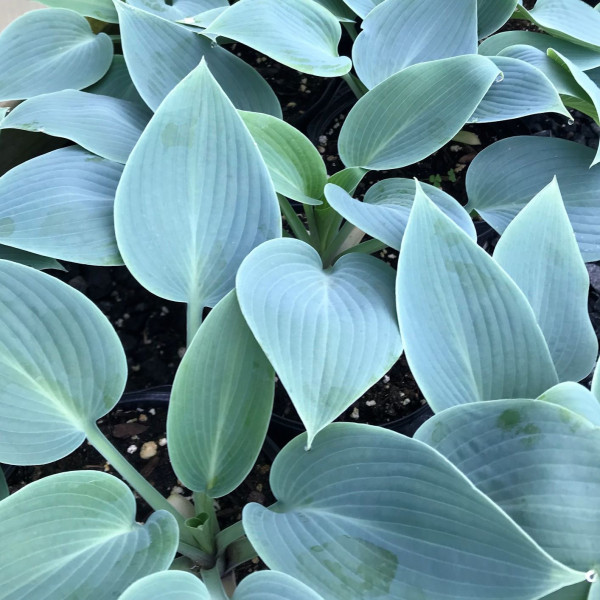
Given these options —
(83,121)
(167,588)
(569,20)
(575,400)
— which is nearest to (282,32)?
(83,121)

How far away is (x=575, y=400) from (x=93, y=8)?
1.02 m

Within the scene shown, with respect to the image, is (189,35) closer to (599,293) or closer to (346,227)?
(346,227)

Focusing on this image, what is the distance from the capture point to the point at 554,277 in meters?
0.70

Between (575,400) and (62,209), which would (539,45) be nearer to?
(575,400)

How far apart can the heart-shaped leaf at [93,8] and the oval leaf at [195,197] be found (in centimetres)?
44

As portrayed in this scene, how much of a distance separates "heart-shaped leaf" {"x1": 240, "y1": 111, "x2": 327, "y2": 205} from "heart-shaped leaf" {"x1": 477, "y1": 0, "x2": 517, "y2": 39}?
1.64 ft

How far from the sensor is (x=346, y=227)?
0.93 m

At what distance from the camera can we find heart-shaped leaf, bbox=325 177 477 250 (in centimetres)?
72

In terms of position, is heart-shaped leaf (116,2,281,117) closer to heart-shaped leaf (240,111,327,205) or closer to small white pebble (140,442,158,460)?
heart-shaped leaf (240,111,327,205)

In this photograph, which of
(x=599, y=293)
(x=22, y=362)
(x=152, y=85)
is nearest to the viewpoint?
(x=22, y=362)

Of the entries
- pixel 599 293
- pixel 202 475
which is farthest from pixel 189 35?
pixel 599 293

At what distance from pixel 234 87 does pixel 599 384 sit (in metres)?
0.72

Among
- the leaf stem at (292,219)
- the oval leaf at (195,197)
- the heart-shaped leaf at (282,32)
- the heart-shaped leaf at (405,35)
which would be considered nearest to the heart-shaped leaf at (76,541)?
the oval leaf at (195,197)

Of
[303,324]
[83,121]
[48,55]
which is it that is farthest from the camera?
[48,55]
